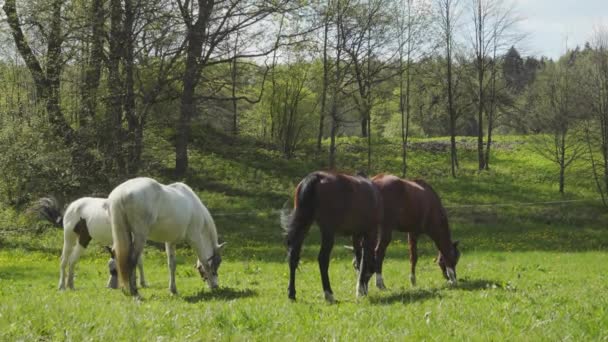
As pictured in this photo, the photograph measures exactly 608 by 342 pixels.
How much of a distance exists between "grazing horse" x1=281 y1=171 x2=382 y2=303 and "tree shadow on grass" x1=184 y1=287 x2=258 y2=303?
1360mm

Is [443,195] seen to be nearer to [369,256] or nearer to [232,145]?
[232,145]

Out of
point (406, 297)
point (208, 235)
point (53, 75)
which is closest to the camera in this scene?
point (406, 297)

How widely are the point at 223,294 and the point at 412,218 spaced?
3.98 metres

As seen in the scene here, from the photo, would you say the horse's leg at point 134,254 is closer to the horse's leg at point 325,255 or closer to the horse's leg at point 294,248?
the horse's leg at point 294,248

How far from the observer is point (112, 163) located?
68.4 feet

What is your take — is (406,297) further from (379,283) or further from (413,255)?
(413,255)

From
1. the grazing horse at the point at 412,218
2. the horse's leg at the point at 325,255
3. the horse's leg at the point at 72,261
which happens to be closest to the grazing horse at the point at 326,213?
the horse's leg at the point at 325,255

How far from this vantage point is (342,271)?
46.4 feet

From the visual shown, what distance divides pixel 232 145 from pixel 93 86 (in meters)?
20.3

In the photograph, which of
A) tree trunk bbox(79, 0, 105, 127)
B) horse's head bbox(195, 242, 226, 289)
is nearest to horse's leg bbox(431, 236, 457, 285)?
horse's head bbox(195, 242, 226, 289)

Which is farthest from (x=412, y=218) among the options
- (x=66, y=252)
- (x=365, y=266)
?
(x=66, y=252)

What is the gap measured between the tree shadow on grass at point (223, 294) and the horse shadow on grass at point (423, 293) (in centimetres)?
230

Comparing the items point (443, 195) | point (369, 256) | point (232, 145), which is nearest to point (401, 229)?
point (369, 256)

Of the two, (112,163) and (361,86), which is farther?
(361,86)
